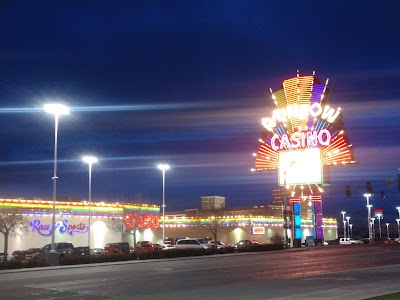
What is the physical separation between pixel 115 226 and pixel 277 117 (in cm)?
2893

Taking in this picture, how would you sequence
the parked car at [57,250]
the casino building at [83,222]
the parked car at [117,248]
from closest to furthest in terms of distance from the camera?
the parked car at [57,250]
the parked car at [117,248]
the casino building at [83,222]

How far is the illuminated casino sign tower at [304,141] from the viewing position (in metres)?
72.7

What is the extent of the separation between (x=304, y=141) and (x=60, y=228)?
3573 cm

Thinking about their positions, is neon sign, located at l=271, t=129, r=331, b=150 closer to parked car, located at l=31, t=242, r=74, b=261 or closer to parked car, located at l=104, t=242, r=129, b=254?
parked car, located at l=104, t=242, r=129, b=254

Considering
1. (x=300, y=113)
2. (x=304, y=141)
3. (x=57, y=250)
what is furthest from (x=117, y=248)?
(x=300, y=113)

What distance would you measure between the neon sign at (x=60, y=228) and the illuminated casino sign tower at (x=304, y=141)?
28.5m

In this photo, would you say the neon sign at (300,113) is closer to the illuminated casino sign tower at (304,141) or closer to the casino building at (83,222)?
the illuminated casino sign tower at (304,141)

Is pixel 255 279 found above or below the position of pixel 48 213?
below

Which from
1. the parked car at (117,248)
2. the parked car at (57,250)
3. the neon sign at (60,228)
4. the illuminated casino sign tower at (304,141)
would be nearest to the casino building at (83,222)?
the neon sign at (60,228)

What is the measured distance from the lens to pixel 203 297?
16.4 metres

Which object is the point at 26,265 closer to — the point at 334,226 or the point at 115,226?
the point at 115,226

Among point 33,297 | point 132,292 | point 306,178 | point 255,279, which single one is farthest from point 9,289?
point 306,178

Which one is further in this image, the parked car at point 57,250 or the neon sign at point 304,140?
the neon sign at point 304,140

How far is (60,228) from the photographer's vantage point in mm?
56594
